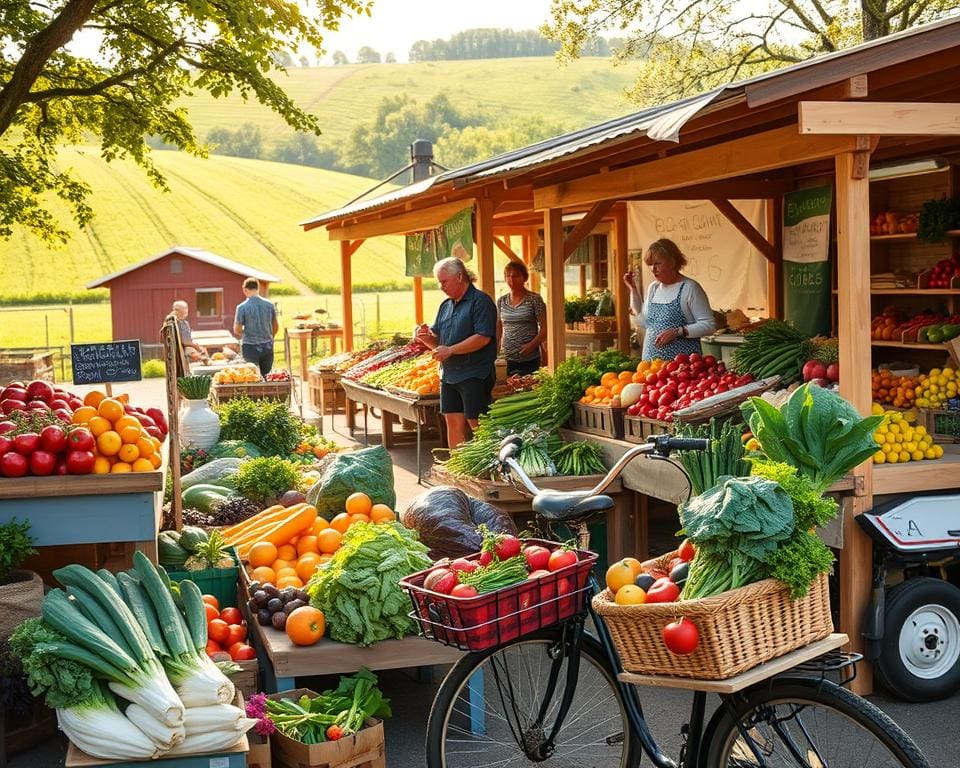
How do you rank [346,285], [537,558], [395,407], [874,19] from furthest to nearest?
1. [874,19]
2. [346,285]
3. [395,407]
4. [537,558]

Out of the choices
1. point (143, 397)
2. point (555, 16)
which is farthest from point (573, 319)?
point (143, 397)

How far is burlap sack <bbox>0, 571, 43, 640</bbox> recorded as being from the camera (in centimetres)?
500

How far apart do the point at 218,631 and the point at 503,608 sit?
7.15 feet

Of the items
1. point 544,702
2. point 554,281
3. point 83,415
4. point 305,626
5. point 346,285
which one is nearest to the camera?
point 544,702

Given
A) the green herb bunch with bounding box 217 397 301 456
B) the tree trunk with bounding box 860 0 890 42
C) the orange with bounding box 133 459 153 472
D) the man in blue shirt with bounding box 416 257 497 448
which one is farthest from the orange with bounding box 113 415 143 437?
the tree trunk with bounding box 860 0 890 42

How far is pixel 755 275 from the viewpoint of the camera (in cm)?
1345

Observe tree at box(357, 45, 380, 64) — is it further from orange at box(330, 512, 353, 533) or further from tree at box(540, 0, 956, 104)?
orange at box(330, 512, 353, 533)

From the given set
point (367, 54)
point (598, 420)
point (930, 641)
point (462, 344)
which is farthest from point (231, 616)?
point (367, 54)

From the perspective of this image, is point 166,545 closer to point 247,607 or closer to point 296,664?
point 247,607

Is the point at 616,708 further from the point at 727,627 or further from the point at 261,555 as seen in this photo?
the point at 261,555

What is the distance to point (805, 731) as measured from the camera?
3367 millimetres

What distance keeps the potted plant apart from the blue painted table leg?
6.39ft

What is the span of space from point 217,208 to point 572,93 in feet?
198

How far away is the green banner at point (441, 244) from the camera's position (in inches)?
449
